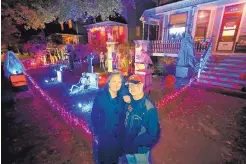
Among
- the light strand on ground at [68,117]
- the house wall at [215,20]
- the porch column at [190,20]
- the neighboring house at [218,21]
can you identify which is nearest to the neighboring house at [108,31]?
the neighboring house at [218,21]

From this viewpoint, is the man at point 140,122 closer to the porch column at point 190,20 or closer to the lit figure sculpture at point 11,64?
the lit figure sculpture at point 11,64

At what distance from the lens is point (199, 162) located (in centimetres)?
326

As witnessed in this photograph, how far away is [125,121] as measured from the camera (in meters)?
2.29

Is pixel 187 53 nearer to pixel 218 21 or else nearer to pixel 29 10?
pixel 218 21

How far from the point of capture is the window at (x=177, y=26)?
1316 cm

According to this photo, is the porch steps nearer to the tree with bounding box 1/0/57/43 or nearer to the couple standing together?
the couple standing together

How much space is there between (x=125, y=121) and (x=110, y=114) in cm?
26

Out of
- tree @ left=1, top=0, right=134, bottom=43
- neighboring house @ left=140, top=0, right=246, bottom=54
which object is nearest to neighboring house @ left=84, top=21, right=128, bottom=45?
neighboring house @ left=140, top=0, right=246, bottom=54

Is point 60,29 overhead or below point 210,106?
overhead

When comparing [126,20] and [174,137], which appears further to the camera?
[126,20]

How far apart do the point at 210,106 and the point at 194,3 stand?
7999 mm

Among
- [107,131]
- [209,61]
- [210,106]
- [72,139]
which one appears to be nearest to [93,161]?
[72,139]

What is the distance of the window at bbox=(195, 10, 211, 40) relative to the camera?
11.7 meters

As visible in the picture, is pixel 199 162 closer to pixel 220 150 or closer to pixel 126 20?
pixel 220 150
